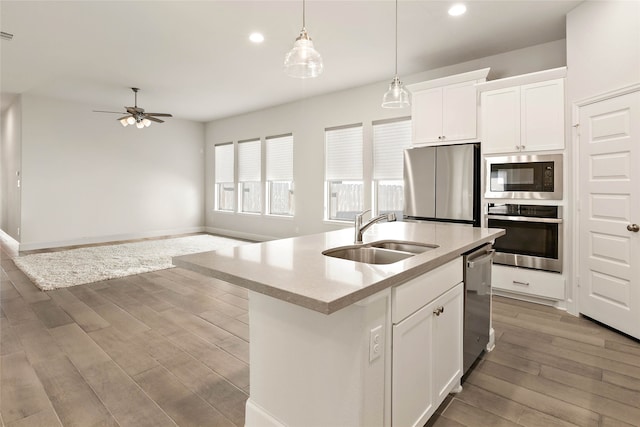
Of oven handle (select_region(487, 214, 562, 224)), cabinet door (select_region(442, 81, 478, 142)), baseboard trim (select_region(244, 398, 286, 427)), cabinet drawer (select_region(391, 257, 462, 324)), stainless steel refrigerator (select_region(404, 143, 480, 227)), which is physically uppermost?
cabinet door (select_region(442, 81, 478, 142))

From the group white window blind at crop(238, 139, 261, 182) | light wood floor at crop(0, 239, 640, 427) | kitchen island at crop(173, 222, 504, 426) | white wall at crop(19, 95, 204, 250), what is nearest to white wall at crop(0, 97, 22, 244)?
white wall at crop(19, 95, 204, 250)

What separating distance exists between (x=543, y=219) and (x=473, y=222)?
685 millimetres

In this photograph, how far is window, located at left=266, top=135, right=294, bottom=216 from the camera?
7.25 m

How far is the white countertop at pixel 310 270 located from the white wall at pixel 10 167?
7369mm

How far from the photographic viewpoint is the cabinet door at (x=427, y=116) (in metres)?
4.28

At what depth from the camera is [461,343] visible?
2.06 metres

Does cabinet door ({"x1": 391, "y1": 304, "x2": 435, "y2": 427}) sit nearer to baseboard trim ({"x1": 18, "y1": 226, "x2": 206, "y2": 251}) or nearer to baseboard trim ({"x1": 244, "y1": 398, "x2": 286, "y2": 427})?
baseboard trim ({"x1": 244, "y1": 398, "x2": 286, "y2": 427})

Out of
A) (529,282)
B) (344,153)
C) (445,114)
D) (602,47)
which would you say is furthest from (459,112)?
(344,153)

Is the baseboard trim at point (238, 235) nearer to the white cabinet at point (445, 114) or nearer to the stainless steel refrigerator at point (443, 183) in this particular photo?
the stainless steel refrigerator at point (443, 183)

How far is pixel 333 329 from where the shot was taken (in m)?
1.34

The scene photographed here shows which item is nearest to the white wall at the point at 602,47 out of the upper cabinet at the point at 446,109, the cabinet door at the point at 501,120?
the cabinet door at the point at 501,120

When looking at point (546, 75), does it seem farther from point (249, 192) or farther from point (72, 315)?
point (249, 192)

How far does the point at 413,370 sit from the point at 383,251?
29.0 inches

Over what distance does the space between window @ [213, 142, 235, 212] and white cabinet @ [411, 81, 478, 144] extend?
5.45m
